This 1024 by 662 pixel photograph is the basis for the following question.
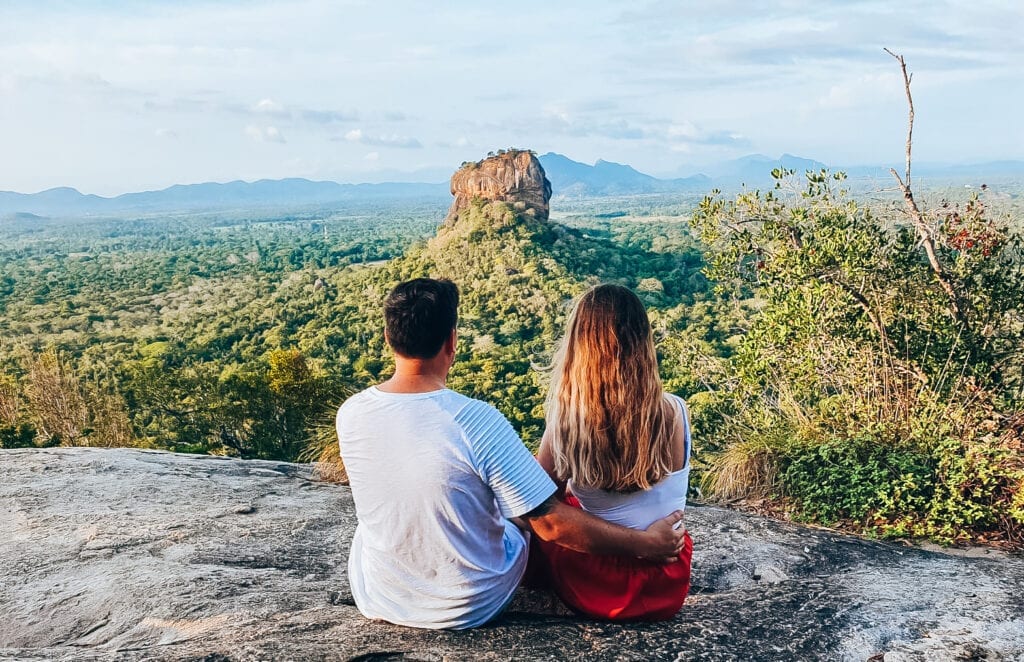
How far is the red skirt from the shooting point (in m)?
2.82

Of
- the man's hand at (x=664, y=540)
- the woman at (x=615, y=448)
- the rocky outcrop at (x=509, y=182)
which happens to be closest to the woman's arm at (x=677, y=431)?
the woman at (x=615, y=448)

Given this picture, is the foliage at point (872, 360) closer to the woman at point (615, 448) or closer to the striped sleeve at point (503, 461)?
the woman at point (615, 448)

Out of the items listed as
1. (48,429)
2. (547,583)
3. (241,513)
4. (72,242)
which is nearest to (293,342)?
(48,429)

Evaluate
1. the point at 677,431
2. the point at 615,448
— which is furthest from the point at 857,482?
the point at 615,448

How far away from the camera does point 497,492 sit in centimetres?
249

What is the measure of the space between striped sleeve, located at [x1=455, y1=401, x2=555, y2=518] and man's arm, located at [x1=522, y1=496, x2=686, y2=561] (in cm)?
6

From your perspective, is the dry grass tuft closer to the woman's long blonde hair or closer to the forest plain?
the forest plain

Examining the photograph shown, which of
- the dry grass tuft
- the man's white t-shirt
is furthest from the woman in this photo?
the dry grass tuft

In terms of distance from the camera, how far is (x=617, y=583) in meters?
2.84

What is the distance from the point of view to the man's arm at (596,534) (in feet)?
8.27

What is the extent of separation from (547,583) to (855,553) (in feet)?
6.38

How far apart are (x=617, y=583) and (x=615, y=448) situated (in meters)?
0.51

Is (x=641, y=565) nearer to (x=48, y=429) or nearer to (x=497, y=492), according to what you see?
(x=497, y=492)

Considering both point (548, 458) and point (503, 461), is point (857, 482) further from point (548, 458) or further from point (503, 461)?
point (503, 461)
